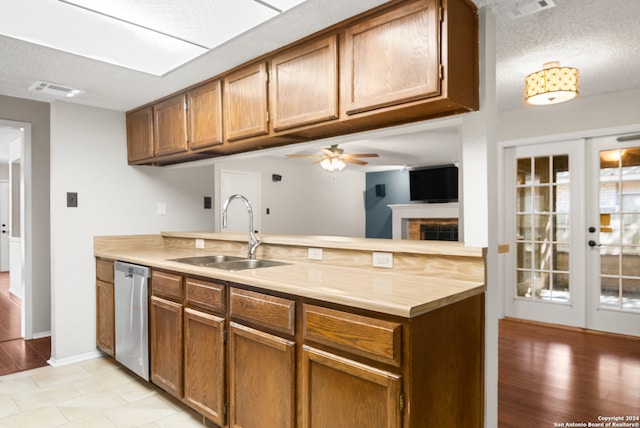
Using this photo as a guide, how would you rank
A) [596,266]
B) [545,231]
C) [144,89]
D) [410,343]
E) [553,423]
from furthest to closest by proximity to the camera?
[545,231]
[596,266]
[144,89]
[553,423]
[410,343]

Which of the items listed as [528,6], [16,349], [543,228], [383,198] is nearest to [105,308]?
[16,349]

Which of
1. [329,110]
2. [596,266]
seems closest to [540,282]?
[596,266]

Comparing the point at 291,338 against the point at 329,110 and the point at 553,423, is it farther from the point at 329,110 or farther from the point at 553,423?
the point at 553,423

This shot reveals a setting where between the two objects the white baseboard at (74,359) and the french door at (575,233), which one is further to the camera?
the french door at (575,233)

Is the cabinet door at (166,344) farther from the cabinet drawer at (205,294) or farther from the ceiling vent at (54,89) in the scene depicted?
the ceiling vent at (54,89)

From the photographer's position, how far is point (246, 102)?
2.43 meters

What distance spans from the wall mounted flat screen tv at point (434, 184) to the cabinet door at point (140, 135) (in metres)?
6.32

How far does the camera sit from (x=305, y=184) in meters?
8.57

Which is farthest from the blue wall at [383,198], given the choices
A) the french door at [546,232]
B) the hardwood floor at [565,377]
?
the hardwood floor at [565,377]

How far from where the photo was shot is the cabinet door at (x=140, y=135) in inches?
128

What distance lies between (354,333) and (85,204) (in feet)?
9.19

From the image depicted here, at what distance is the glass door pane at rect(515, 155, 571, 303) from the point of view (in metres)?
4.18

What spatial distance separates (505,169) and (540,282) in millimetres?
1290

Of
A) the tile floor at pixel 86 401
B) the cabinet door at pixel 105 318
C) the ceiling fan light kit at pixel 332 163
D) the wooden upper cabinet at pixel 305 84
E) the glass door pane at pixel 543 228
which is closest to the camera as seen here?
the wooden upper cabinet at pixel 305 84
